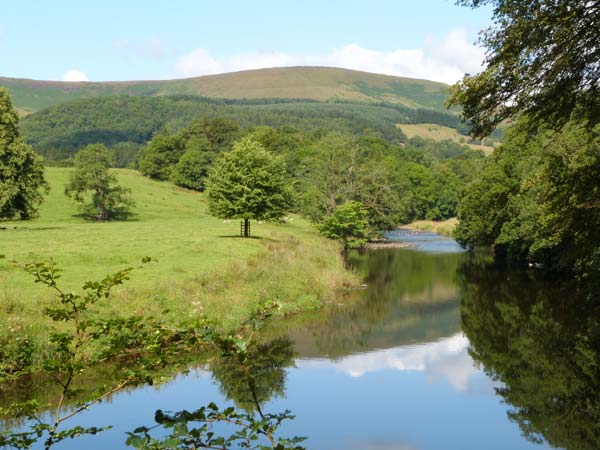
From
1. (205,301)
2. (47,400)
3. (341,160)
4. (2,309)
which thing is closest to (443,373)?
(205,301)

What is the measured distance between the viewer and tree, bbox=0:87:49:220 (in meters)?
45.3

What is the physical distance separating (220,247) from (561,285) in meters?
26.1

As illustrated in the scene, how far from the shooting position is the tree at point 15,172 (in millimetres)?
45312

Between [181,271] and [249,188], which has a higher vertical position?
[249,188]

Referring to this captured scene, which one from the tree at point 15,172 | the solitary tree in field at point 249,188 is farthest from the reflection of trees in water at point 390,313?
the tree at point 15,172

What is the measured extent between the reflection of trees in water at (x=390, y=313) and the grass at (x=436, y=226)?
46.0m

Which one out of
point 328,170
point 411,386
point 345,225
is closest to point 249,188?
point 345,225

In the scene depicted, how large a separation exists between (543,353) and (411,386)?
23.4ft

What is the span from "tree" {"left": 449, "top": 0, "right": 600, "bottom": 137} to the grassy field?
965 centimetres

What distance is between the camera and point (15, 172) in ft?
151

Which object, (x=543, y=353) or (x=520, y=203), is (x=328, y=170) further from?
(x=543, y=353)

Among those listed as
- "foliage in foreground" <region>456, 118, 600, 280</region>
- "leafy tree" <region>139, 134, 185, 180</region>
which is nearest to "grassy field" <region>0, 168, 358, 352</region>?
"foliage in foreground" <region>456, 118, 600, 280</region>

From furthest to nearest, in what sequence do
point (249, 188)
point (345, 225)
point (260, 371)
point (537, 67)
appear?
1. point (345, 225)
2. point (249, 188)
3. point (260, 371)
4. point (537, 67)

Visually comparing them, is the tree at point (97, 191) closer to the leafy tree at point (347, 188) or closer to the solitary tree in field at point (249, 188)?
the leafy tree at point (347, 188)
